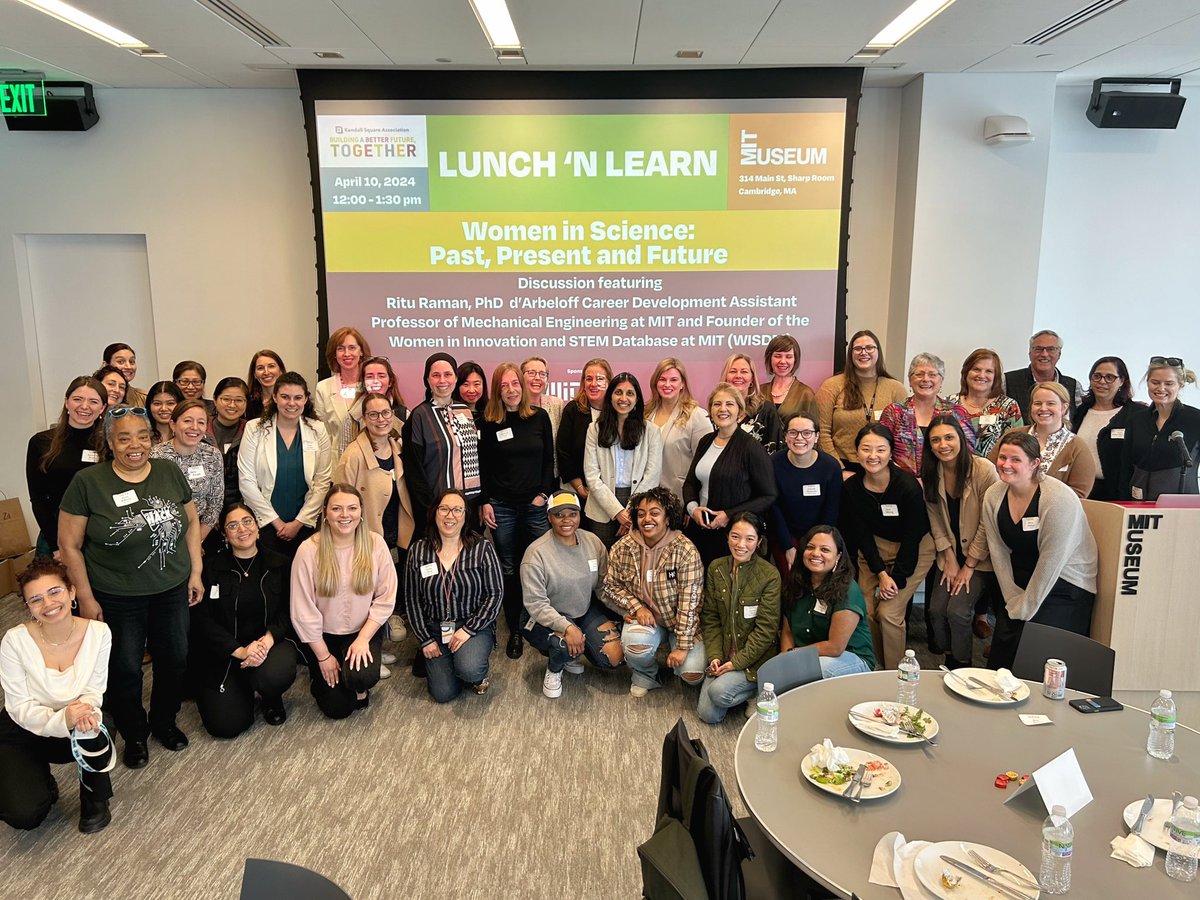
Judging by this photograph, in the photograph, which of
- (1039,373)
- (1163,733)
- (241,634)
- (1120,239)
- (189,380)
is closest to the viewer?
(1163,733)

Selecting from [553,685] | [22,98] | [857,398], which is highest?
[22,98]

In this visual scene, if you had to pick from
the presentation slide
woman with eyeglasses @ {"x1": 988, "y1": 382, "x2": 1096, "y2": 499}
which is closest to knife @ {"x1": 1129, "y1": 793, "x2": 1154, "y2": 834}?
woman with eyeglasses @ {"x1": 988, "y1": 382, "x2": 1096, "y2": 499}

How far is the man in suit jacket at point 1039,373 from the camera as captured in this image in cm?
473

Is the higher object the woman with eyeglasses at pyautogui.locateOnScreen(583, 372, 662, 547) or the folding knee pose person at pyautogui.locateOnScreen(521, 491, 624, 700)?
the woman with eyeglasses at pyautogui.locateOnScreen(583, 372, 662, 547)

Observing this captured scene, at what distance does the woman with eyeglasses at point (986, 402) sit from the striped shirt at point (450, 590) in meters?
2.80

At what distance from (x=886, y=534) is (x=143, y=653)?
3.47 meters

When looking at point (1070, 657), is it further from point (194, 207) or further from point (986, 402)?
point (194, 207)

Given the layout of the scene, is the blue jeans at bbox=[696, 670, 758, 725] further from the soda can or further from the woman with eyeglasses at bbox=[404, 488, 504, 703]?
the soda can

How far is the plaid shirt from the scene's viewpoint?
3.65m

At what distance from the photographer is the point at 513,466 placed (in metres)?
4.14

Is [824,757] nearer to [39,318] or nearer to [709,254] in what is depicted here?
[709,254]

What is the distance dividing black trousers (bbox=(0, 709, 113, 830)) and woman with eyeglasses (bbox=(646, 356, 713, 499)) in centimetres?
287

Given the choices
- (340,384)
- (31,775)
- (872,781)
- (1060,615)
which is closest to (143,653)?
(31,775)

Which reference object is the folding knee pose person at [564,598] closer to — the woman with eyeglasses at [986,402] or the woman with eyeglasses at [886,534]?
the woman with eyeglasses at [886,534]
